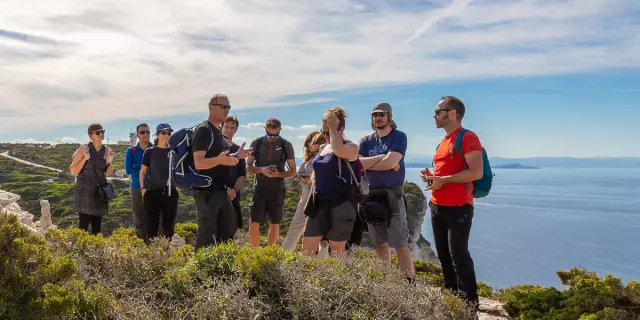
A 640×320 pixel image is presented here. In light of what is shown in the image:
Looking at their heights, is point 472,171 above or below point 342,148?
below

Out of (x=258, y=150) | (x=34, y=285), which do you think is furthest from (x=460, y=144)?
(x=34, y=285)

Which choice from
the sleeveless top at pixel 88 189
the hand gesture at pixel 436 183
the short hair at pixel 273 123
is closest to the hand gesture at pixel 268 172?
the short hair at pixel 273 123

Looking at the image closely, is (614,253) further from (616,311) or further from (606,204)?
(616,311)

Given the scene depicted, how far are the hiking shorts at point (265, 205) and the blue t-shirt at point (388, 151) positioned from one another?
6.20 ft

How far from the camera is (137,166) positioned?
7.80 m

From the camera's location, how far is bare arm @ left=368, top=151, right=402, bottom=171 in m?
5.08

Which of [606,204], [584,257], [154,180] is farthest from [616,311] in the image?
[606,204]

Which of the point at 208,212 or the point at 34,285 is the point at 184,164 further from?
the point at 34,285

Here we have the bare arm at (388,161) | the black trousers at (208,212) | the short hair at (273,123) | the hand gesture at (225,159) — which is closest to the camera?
the hand gesture at (225,159)

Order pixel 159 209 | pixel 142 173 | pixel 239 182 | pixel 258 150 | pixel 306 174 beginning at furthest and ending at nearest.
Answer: pixel 142 173 < pixel 159 209 < pixel 258 150 < pixel 306 174 < pixel 239 182

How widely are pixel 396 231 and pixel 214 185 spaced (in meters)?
2.22

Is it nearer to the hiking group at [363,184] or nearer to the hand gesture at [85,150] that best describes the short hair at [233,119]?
the hiking group at [363,184]

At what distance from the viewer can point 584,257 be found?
106 meters

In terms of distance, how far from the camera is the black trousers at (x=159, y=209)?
676 centimetres
